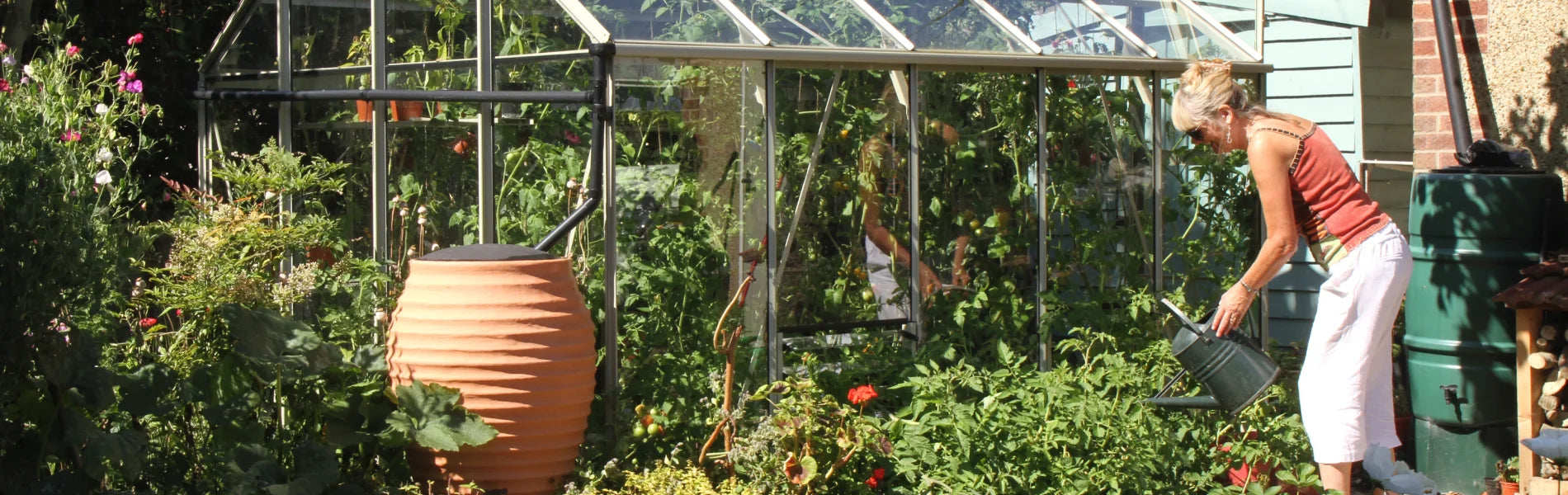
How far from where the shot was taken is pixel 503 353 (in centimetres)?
428

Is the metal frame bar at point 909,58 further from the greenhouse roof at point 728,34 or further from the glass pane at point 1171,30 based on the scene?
the glass pane at point 1171,30

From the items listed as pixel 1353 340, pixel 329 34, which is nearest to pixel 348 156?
pixel 329 34

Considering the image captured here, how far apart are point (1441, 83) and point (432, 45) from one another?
4.14 metres

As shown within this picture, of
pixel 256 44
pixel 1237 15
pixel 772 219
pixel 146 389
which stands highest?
pixel 1237 15

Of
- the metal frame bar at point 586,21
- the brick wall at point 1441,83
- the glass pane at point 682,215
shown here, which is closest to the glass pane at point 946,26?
the glass pane at point 682,215

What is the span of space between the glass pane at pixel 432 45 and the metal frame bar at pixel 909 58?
31.5 inches

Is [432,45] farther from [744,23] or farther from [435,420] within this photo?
[435,420]

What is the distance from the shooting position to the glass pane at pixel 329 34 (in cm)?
550

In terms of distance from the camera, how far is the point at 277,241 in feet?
16.0

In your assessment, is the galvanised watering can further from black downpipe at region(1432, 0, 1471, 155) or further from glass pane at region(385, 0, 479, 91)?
glass pane at region(385, 0, 479, 91)

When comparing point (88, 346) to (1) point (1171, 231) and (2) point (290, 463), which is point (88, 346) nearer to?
(2) point (290, 463)

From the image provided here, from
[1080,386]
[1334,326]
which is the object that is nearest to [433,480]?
[1080,386]

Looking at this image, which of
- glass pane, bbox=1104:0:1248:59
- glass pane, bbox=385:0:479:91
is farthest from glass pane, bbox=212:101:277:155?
glass pane, bbox=1104:0:1248:59

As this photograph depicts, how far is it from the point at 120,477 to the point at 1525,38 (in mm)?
5355
